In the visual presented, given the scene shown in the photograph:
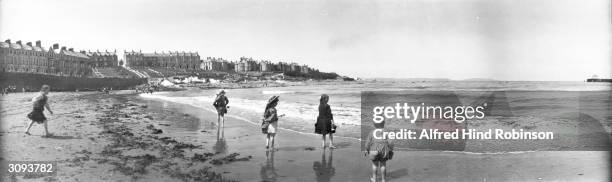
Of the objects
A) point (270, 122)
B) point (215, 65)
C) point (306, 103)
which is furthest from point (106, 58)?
point (270, 122)

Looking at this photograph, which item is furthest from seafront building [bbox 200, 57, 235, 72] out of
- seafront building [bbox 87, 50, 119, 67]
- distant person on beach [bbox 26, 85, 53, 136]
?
distant person on beach [bbox 26, 85, 53, 136]

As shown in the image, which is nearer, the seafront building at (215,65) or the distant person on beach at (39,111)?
the distant person on beach at (39,111)

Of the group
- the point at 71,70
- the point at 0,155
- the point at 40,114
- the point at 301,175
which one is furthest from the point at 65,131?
the point at 71,70

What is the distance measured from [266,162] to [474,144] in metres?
5.31

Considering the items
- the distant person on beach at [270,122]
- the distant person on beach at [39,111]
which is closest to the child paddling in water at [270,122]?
the distant person on beach at [270,122]

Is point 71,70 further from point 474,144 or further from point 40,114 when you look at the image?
point 474,144

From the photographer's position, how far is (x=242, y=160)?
814cm

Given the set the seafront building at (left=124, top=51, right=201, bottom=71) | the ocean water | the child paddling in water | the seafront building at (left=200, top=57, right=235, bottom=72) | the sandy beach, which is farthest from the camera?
the seafront building at (left=200, top=57, right=235, bottom=72)

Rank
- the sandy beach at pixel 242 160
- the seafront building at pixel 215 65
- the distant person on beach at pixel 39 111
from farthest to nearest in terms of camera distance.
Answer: the seafront building at pixel 215 65 → the distant person on beach at pixel 39 111 → the sandy beach at pixel 242 160

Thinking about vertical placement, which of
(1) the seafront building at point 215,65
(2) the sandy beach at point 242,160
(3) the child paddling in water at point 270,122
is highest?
(1) the seafront building at point 215,65

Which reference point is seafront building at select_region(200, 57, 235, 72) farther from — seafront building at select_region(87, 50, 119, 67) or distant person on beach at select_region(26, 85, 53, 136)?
distant person on beach at select_region(26, 85, 53, 136)

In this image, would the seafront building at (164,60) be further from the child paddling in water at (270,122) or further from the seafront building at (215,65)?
the child paddling in water at (270,122)

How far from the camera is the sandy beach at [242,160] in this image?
6992mm

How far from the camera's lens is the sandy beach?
275 inches
